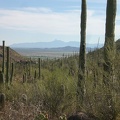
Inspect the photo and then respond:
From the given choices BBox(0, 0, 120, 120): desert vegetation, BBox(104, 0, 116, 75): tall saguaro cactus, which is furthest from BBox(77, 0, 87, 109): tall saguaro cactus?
BBox(104, 0, 116, 75): tall saguaro cactus

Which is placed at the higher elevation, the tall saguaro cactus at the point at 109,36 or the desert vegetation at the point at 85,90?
the tall saguaro cactus at the point at 109,36

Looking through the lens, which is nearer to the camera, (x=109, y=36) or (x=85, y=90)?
(x=109, y=36)

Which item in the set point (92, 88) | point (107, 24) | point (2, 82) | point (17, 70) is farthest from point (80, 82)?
point (17, 70)

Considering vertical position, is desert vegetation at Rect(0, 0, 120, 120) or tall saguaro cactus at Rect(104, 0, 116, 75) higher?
tall saguaro cactus at Rect(104, 0, 116, 75)

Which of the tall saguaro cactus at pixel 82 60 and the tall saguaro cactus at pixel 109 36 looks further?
the tall saguaro cactus at pixel 82 60

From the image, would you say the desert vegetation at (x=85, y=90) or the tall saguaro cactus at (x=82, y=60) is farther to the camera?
the tall saguaro cactus at (x=82, y=60)

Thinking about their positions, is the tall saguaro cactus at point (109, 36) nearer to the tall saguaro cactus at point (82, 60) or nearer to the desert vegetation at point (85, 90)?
the desert vegetation at point (85, 90)

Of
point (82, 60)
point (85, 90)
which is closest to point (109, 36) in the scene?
point (85, 90)

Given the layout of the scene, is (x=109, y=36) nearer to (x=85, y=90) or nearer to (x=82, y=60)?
(x=85, y=90)

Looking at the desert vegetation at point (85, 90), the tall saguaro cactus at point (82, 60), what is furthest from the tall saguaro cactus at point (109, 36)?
the tall saguaro cactus at point (82, 60)

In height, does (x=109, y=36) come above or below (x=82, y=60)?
above

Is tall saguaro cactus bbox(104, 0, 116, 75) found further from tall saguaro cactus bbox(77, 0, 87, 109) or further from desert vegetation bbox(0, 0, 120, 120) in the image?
tall saguaro cactus bbox(77, 0, 87, 109)

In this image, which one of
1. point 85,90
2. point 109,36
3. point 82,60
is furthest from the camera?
point 82,60

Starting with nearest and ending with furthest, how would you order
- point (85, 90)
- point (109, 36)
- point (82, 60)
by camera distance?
1. point (109, 36)
2. point (85, 90)
3. point (82, 60)
